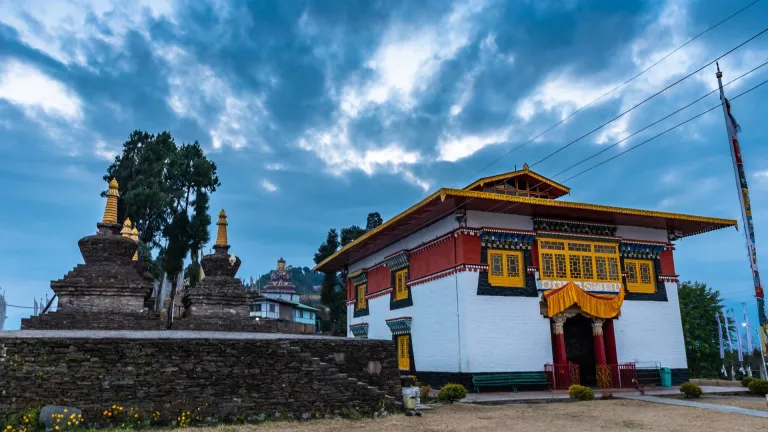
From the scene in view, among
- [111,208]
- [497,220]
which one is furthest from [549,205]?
[111,208]

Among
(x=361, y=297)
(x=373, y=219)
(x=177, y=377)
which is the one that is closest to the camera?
(x=177, y=377)

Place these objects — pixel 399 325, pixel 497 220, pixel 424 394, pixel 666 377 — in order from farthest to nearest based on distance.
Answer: pixel 399 325 < pixel 666 377 < pixel 497 220 < pixel 424 394

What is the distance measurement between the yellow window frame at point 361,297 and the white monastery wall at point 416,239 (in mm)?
1161

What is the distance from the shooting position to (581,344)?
23453 millimetres

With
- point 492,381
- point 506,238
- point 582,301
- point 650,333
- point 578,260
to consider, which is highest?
point 506,238

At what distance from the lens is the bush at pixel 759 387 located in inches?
749

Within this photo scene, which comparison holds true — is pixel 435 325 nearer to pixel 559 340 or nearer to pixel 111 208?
pixel 559 340

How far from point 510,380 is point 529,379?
0.80 meters

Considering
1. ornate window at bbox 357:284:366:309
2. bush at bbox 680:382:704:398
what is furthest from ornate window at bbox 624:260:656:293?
ornate window at bbox 357:284:366:309

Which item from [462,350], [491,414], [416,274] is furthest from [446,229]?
[491,414]

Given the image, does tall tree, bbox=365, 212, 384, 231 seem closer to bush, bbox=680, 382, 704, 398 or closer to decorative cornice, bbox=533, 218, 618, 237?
decorative cornice, bbox=533, 218, 618, 237

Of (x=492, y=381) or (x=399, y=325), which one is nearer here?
(x=492, y=381)

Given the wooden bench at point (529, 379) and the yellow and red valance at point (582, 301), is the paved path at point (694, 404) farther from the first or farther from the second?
the yellow and red valance at point (582, 301)

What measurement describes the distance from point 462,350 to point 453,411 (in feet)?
17.9
